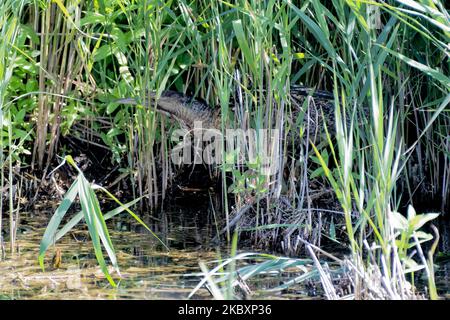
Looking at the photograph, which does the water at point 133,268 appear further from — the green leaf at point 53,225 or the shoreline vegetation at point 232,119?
the green leaf at point 53,225

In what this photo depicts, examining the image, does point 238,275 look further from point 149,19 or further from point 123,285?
point 149,19

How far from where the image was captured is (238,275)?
3.47m

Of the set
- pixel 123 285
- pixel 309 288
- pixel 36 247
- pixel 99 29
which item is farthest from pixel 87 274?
pixel 99 29

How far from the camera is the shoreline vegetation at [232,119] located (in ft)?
12.8

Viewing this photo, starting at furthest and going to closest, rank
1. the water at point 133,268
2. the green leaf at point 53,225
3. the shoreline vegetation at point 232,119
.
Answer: the shoreline vegetation at point 232,119 → the water at point 133,268 → the green leaf at point 53,225

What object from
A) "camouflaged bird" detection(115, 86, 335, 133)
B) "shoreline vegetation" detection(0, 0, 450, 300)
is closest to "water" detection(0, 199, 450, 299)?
"shoreline vegetation" detection(0, 0, 450, 300)

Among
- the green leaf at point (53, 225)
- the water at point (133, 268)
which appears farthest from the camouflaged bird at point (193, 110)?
the green leaf at point (53, 225)

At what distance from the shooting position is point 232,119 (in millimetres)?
4863

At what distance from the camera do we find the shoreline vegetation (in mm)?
3898

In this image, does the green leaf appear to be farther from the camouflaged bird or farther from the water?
the camouflaged bird

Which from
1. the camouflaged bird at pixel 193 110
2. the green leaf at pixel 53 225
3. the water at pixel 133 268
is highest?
the camouflaged bird at pixel 193 110

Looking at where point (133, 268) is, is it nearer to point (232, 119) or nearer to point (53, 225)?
point (53, 225)

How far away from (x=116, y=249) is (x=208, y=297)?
39.8 inches

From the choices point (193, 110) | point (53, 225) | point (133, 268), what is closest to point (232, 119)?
point (193, 110)
